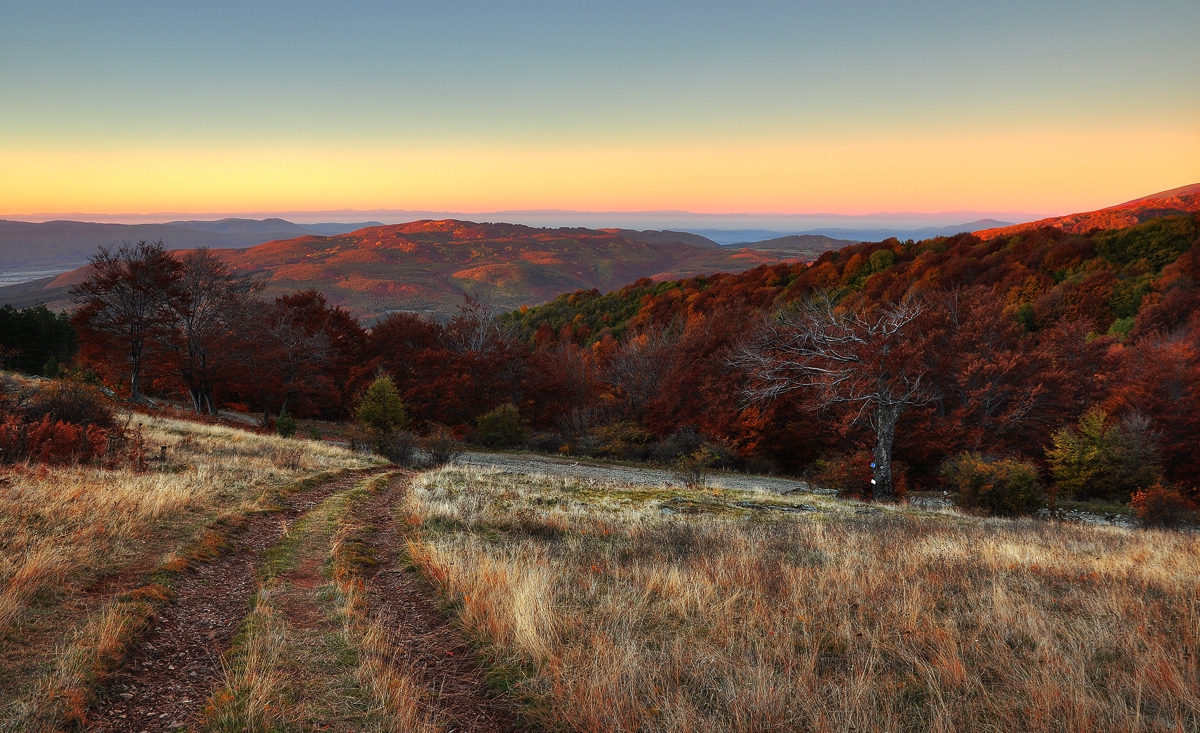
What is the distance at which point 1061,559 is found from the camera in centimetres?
888

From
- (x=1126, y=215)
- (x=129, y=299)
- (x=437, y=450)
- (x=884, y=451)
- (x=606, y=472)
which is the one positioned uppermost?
(x=1126, y=215)

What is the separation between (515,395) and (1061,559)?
1535 inches

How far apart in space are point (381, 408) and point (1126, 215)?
110 meters

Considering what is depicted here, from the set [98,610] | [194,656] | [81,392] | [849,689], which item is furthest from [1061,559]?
[81,392]

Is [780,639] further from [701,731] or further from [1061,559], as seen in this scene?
[1061,559]

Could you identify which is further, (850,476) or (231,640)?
(850,476)

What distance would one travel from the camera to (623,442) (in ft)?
114

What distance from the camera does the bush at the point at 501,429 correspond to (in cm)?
3581

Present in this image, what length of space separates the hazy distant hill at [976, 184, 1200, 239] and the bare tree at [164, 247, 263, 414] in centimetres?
9977

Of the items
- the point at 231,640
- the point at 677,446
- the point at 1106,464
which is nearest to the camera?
the point at 231,640

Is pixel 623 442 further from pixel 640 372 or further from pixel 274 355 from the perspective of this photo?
pixel 274 355

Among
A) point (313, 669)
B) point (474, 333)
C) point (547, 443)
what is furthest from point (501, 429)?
point (313, 669)

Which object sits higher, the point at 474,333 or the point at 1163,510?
the point at 474,333

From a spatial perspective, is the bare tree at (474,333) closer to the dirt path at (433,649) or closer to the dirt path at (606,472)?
the dirt path at (606,472)
